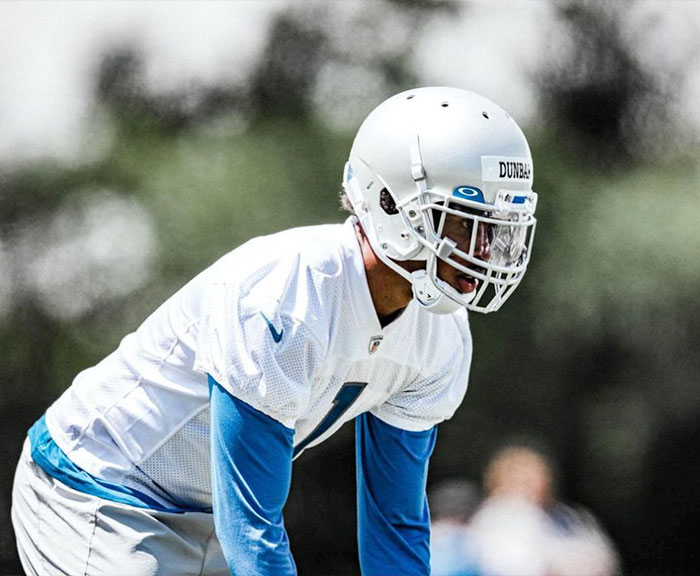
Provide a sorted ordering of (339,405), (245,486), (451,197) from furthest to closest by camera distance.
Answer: (339,405), (451,197), (245,486)

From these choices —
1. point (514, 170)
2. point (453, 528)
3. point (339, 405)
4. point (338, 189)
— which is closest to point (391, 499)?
point (339, 405)

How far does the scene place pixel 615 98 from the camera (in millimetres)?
3592

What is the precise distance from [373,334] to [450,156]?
0.30 metres

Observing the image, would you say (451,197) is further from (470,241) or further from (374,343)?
(374,343)

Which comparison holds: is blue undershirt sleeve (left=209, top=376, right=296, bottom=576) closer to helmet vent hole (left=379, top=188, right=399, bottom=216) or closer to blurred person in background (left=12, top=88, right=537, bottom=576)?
blurred person in background (left=12, top=88, right=537, bottom=576)

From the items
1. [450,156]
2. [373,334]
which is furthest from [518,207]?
[373,334]

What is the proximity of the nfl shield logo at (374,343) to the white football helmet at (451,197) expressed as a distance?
0.32 ft

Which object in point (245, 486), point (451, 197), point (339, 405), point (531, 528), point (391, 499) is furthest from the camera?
point (531, 528)

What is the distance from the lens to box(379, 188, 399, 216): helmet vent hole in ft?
6.03

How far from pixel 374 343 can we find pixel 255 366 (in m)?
0.28

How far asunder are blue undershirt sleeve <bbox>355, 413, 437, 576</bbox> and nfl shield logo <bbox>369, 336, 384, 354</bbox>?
0.72 feet

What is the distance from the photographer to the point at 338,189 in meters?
3.49

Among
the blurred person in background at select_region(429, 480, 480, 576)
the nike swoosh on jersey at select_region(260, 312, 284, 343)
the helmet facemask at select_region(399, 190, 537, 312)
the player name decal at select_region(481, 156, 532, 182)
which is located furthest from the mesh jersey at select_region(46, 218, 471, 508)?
the blurred person in background at select_region(429, 480, 480, 576)

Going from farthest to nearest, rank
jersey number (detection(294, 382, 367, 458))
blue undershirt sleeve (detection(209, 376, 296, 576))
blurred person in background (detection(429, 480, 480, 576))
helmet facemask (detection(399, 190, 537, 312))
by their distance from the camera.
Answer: blurred person in background (detection(429, 480, 480, 576))
jersey number (detection(294, 382, 367, 458))
helmet facemask (detection(399, 190, 537, 312))
blue undershirt sleeve (detection(209, 376, 296, 576))
